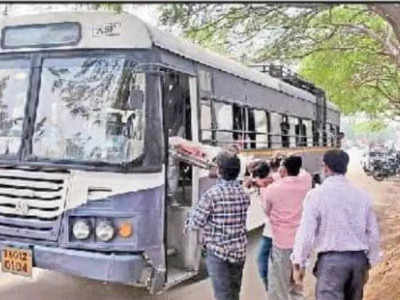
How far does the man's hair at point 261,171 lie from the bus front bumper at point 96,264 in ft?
3.55

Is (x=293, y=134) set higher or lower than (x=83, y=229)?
higher

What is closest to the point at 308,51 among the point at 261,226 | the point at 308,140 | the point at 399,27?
the point at 308,140

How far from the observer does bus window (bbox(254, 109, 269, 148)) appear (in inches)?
209

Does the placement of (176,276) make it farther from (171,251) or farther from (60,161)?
(60,161)

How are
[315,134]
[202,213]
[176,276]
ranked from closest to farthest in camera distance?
[202,213] → [176,276] → [315,134]

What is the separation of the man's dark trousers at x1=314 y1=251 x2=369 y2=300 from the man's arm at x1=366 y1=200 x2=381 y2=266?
44 mm

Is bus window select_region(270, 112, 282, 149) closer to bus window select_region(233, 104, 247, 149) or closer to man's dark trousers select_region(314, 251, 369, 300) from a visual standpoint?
bus window select_region(233, 104, 247, 149)

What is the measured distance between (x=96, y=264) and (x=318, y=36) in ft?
11.2

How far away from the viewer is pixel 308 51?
608cm

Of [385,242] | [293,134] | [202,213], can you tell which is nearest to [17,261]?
[202,213]

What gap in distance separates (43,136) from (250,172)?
60.5 inches

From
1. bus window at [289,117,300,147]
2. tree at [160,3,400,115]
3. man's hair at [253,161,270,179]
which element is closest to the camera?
man's hair at [253,161,270,179]

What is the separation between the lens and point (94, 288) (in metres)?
4.69

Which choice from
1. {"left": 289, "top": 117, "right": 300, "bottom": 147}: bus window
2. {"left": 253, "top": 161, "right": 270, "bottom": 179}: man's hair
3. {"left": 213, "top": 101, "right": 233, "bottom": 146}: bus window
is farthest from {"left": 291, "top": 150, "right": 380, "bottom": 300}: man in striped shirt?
{"left": 289, "top": 117, "right": 300, "bottom": 147}: bus window
